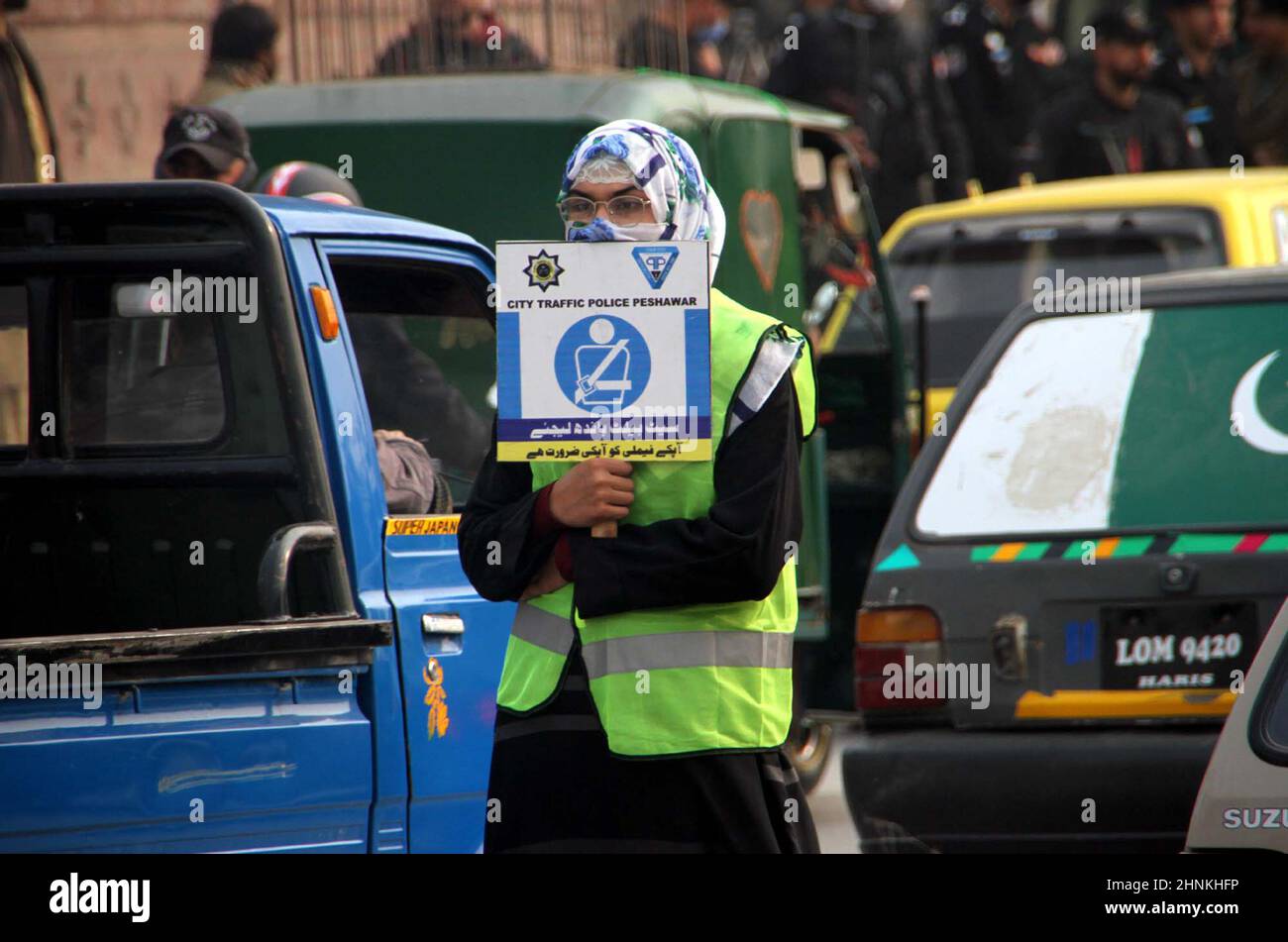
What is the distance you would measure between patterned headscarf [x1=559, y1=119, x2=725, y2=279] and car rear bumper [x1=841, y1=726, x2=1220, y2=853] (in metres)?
2.11

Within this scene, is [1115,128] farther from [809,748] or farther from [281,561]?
[281,561]

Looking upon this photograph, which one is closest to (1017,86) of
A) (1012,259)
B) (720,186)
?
(1012,259)

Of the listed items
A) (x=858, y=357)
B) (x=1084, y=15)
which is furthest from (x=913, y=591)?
(x=1084, y=15)

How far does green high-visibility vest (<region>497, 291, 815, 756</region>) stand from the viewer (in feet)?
12.7

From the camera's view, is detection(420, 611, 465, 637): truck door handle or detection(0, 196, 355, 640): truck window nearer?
detection(0, 196, 355, 640): truck window

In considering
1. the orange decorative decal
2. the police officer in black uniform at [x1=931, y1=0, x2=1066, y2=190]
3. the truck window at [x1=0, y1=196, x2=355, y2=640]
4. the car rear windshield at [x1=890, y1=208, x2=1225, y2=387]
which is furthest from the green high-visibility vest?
the police officer in black uniform at [x1=931, y1=0, x2=1066, y2=190]

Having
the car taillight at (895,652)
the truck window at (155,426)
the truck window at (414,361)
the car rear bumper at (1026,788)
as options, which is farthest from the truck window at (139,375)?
the car rear bumper at (1026,788)

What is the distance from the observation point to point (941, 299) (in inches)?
414

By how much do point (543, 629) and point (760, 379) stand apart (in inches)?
21.9

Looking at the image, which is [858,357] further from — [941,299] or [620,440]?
[620,440]

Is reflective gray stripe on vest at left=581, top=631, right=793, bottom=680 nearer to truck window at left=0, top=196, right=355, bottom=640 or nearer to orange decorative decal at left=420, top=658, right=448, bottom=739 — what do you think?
truck window at left=0, top=196, right=355, bottom=640

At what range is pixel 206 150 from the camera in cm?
754

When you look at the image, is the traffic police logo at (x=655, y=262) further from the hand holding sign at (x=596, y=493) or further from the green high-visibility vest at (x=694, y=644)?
the hand holding sign at (x=596, y=493)
